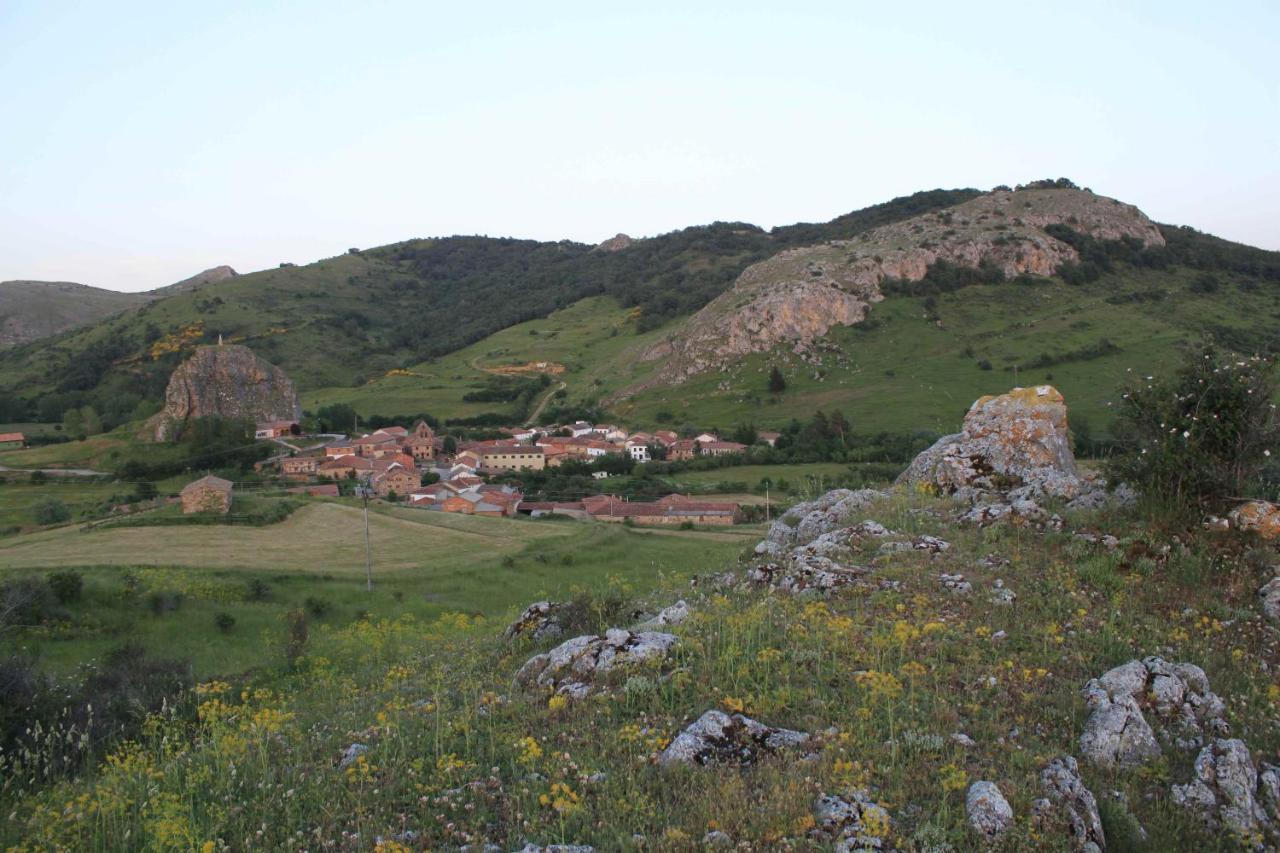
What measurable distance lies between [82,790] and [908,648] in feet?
29.8

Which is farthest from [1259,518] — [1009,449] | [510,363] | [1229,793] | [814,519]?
[510,363]

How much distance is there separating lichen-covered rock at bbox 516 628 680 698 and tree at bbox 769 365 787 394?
9213cm

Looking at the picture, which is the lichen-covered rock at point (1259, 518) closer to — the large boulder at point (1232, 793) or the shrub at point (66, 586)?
the large boulder at point (1232, 793)

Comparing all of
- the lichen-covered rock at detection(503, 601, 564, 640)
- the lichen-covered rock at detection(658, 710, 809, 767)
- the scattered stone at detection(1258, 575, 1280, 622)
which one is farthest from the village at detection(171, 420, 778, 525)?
the scattered stone at detection(1258, 575, 1280, 622)

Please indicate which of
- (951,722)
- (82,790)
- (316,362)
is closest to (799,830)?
(951,722)

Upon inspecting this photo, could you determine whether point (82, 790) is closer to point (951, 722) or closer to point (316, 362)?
point (951, 722)

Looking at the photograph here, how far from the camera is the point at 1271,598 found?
8.62 m

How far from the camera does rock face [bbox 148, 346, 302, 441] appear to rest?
9075 centimetres

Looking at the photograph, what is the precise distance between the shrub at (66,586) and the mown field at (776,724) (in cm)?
1822

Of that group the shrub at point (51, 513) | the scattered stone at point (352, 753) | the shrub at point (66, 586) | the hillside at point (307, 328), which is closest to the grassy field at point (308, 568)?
the shrub at point (66, 586)

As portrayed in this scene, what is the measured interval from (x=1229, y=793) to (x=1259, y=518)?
557cm

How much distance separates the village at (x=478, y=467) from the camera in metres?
56.2

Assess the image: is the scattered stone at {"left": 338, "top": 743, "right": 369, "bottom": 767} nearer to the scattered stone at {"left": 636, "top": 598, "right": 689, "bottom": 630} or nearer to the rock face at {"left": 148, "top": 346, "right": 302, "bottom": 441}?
the scattered stone at {"left": 636, "top": 598, "right": 689, "bottom": 630}

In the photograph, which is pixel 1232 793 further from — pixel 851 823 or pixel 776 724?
pixel 776 724
